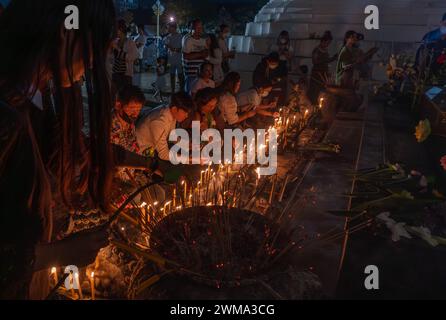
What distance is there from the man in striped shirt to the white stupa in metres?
4.25

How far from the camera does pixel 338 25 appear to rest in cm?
1315

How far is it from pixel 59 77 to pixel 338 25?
43.1ft

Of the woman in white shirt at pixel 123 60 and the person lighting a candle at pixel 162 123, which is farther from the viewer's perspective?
the woman in white shirt at pixel 123 60

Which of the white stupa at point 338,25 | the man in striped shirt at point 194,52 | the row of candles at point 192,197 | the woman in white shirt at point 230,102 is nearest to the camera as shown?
the row of candles at point 192,197

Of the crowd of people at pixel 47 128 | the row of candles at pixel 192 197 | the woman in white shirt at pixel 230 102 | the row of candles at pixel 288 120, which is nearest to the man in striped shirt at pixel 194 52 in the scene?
the woman in white shirt at pixel 230 102

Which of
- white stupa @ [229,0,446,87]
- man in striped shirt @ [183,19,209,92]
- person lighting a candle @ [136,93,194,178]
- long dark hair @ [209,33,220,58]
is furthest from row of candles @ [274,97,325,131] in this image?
white stupa @ [229,0,446,87]

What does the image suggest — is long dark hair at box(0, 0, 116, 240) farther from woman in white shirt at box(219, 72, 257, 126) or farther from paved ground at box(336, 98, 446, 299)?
woman in white shirt at box(219, 72, 257, 126)

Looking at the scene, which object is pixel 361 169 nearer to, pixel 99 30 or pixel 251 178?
pixel 251 178

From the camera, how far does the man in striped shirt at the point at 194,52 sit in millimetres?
9586

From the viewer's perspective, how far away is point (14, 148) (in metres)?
1.43

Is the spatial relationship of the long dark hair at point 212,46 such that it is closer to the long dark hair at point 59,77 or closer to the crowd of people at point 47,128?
the crowd of people at point 47,128

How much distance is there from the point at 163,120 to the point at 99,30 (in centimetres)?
371

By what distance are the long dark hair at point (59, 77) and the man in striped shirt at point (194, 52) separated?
7.87 meters

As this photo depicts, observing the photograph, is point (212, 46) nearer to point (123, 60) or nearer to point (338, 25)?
point (123, 60)
